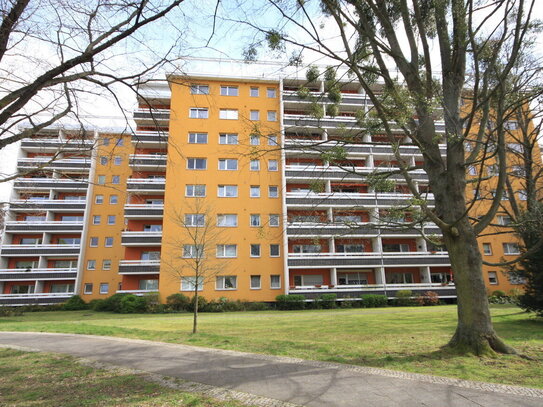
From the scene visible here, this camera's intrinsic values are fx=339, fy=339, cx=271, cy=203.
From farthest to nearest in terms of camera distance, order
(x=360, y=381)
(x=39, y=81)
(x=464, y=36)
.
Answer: (x=464, y=36) → (x=360, y=381) → (x=39, y=81)

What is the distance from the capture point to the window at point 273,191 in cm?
3334

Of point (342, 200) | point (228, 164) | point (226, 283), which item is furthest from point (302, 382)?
point (228, 164)

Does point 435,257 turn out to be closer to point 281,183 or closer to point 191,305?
point 281,183

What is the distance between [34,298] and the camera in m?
34.7

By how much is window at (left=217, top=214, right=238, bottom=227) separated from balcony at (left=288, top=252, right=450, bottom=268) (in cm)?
613

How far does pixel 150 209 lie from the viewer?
111 feet

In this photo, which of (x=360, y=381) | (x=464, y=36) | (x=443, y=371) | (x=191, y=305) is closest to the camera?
(x=360, y=381)

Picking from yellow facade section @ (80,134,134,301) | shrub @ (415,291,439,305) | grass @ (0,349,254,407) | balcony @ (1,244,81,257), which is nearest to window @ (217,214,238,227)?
yellow facade section @ (80,134,134,301)

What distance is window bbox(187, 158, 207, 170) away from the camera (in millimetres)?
33156

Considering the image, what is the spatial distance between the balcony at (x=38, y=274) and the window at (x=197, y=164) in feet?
58.5

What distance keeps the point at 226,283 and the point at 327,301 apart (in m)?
9.13

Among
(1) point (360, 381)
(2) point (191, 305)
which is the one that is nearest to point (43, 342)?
(1) point (360, 381)

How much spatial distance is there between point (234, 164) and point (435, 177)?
2615cm

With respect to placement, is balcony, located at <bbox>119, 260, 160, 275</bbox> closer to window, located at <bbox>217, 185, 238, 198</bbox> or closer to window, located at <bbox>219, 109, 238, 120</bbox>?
window, located at <bbox>217, 185, 238, 198</bbox>
